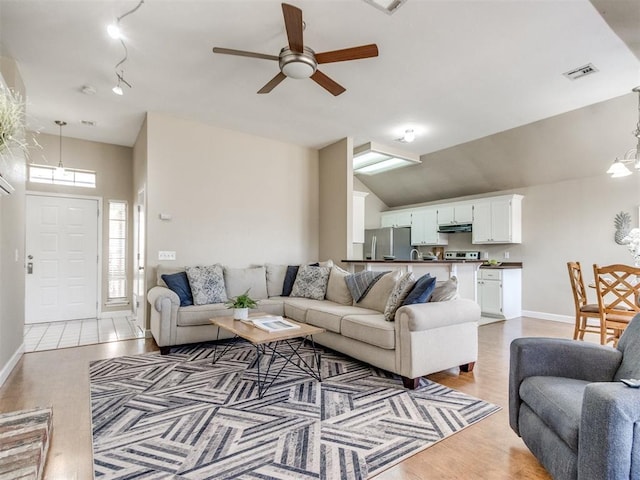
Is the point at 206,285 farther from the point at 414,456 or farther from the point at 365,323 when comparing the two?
the point at 414,456

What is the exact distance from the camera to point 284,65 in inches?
110

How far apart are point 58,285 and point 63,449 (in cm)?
450

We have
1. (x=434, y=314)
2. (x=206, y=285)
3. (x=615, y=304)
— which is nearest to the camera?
(x=434, y=314)

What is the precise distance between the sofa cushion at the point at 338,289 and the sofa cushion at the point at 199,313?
1313 mm

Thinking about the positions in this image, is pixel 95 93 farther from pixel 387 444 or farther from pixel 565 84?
pixel 565 84

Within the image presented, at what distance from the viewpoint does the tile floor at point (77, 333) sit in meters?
4.16

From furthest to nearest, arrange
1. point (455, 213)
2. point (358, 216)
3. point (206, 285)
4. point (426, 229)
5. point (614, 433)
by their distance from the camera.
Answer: point (426, 229) → point (455, 213) → point (358, 216) → point (206, 285) → point (614, 433)

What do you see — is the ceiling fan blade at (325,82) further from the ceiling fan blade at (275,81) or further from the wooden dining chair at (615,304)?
the wooden dining chair at (615,304)

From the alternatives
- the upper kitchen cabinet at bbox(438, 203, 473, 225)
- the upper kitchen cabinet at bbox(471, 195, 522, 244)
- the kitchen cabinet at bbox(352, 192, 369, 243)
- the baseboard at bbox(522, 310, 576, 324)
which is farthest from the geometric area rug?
the upper kitchen cabinet at bbox(438, 203, 473, 225)

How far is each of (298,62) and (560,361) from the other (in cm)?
276

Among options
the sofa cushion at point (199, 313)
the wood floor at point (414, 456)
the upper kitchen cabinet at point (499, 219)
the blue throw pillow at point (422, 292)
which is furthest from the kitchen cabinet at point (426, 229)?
the sofa cushion at point (199, 313)

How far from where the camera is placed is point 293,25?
234 centimetres

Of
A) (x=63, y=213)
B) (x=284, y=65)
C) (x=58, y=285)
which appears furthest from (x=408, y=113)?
(x=58, y=285)

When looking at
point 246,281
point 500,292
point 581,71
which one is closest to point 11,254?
point 246,281
